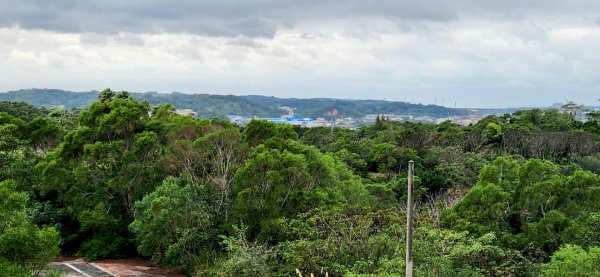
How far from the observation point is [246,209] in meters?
17.4

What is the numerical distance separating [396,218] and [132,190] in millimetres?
10616

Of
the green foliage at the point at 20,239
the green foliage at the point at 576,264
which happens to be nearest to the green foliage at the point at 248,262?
the green foliage at the point at 20,239

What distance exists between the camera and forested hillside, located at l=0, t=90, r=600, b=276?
44.0ft

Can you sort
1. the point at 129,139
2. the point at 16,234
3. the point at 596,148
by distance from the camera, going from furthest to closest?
the point at 596,148
the point at 129,139
the point at 16,234

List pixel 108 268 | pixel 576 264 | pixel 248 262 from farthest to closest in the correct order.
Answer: pixel 108 268 < pixel 248 262 < pixel 576 264

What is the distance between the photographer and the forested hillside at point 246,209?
13420mm

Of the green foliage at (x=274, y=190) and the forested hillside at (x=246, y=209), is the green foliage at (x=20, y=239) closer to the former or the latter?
the forested hillside at (x=246, y=209)

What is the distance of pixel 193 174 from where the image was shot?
19.5m

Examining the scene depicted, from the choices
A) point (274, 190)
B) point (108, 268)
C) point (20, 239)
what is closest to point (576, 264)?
point (274, 190)

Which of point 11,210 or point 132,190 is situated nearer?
point 11,210

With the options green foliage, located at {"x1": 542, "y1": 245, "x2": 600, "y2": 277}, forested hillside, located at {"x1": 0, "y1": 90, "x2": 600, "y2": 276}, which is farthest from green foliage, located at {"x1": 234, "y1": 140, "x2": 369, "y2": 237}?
green foliage, located at {"x1": 542, "y1": 245, "x2": 600, "y2": 277}

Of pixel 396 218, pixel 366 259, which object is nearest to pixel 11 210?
pixel 366 259

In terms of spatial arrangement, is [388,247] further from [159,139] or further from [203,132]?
[159,139]

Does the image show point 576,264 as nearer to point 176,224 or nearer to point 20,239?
point 176,224
